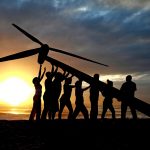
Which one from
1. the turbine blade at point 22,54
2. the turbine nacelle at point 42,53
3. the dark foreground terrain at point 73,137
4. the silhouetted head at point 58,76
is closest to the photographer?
the dark foreground terrain at point 73,137

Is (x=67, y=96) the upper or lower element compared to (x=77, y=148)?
upper

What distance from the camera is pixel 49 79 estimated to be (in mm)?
17531

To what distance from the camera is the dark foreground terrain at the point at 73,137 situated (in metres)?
11.6

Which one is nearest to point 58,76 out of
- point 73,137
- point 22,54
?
point 22,54

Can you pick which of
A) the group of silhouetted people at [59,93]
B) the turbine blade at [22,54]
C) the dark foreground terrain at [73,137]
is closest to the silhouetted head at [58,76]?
the group of silhouetted people at [59,93]

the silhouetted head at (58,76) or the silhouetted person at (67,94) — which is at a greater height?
the silhouetted head at (58,76)

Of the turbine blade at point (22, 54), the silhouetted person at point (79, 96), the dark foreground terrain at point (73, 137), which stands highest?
the turbine blade at point (22, 54)

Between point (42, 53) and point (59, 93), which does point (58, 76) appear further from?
point (42, 53)

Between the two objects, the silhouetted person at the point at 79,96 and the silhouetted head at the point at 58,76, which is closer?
the silhouetted head at the point at 58,76

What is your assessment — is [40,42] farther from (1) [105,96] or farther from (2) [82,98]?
(1) [105,96]

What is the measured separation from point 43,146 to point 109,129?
505cm

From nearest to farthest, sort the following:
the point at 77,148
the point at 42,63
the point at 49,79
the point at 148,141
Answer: the point at 77,148 → the point at 148,141 → the point at 42,63 → the point at 49,79

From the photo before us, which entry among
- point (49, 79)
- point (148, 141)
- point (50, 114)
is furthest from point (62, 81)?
point (148, 141)

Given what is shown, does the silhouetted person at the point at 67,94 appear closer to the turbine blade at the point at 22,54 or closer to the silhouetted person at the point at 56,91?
the silhouetted person at the point at 56,91
